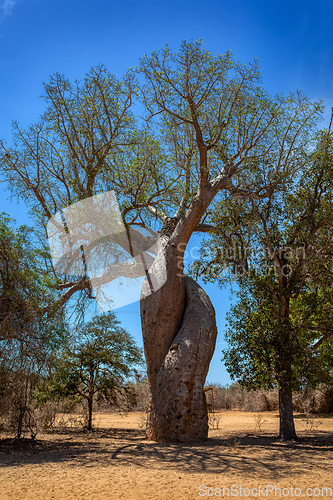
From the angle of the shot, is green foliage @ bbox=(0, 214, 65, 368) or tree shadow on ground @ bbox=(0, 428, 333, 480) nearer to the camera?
tree shadow on ground @ bbox=(0, 428, 333, 480)

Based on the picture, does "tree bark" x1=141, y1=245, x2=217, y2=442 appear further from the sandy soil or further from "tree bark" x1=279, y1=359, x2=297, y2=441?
"tree bark" x1=279, y1=359, x2=297, y2=441

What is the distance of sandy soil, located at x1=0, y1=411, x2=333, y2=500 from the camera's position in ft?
12.9

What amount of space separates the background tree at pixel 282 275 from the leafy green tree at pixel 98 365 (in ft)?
12.6

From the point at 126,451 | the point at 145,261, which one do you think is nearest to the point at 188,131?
the point at 145,261

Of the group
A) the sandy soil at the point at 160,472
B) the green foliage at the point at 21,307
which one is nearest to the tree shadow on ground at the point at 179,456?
the sandy soil at the point at 160,472

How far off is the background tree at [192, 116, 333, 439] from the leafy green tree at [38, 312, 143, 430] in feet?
12.6

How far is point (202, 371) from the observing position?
7676 mm

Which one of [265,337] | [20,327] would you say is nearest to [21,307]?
[20,327]

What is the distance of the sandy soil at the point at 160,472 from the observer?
3.92 m

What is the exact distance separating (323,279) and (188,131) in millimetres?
5702

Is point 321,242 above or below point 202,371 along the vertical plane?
above

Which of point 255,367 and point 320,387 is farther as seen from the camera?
point 320,387

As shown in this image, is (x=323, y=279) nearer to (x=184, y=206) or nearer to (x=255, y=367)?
(x=255, y=367)

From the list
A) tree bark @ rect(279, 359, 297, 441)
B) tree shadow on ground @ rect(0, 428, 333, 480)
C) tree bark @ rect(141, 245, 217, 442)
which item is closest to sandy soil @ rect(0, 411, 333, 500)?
tree shadow on ground @ rect(0, 428, 333, 480)
